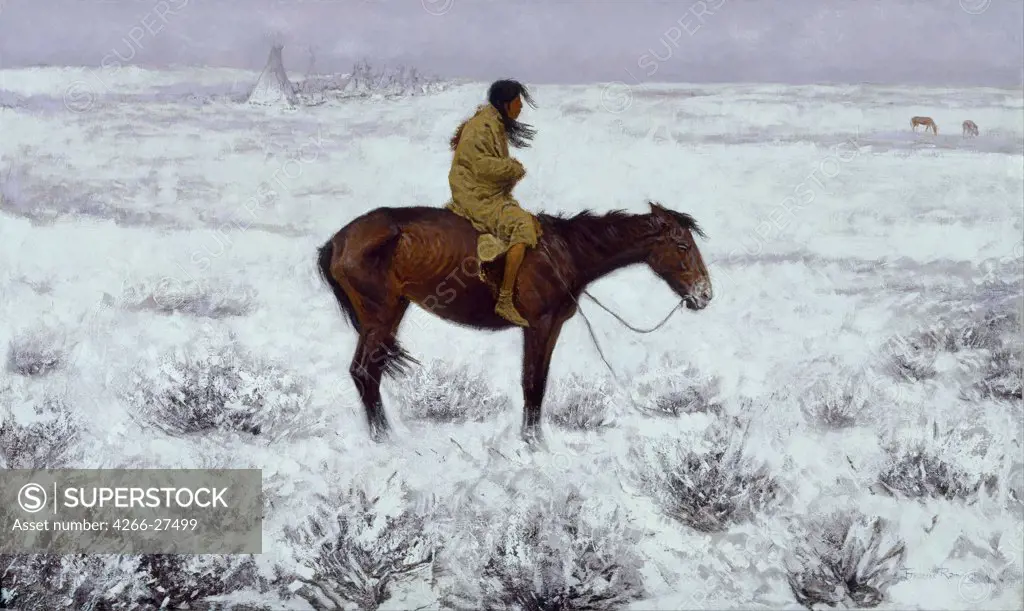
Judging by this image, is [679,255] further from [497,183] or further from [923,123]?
[923,123]

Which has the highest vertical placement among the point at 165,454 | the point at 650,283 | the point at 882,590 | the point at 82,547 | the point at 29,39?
the point at 29,39

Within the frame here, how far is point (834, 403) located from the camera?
488cm

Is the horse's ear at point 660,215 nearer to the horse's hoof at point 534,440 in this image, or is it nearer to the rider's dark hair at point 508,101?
the rider's dark hair at point 508,101

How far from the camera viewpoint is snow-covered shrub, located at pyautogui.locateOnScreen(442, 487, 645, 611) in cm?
470

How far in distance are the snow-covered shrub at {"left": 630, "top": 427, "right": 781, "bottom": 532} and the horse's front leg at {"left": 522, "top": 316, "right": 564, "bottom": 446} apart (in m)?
0.54

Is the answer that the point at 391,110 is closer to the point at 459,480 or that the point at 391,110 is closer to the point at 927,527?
the point at 459,480

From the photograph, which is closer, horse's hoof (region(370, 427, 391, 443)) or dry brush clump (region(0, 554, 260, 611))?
dry brush clump (region(0, 554, 260, 611))

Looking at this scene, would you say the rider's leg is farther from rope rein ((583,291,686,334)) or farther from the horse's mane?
rope rein ((583,291,686,334))

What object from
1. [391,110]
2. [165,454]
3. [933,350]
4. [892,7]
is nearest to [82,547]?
[165,454]

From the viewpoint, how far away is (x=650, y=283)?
4969 millimetres

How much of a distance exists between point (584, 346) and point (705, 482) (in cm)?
91

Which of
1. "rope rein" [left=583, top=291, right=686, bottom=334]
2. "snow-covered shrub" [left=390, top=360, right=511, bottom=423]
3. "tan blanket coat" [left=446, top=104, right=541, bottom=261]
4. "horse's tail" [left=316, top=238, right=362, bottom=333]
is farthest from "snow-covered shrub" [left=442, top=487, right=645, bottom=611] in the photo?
"tan blanket coat" [left=446, top=104, right=541, bottom=261]

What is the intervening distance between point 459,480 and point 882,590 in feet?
7.07

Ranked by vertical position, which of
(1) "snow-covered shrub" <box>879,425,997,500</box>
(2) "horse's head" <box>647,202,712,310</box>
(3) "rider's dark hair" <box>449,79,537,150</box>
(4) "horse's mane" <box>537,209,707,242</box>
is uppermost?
(3) "rider's dark hair" <box>449,79,537,150</box>
